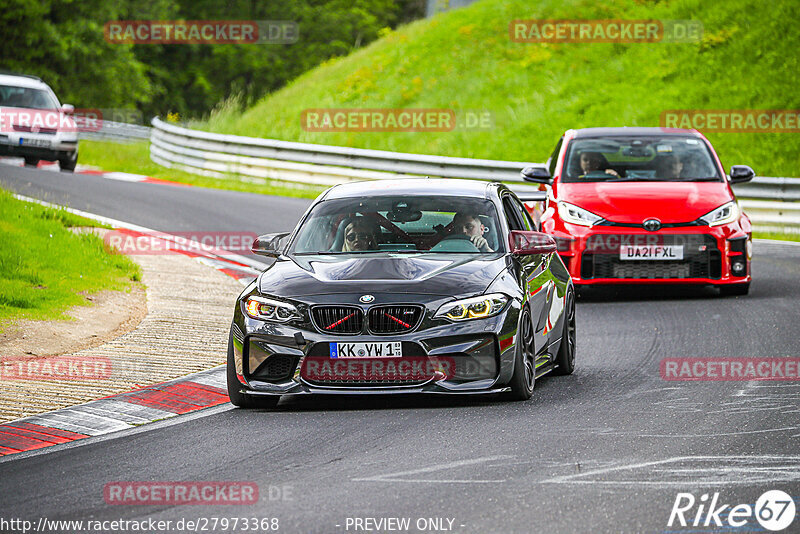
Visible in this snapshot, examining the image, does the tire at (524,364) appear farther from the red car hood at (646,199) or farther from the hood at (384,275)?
the red car hood at (646,199)

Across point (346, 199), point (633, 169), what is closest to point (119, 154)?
point (633, 169)

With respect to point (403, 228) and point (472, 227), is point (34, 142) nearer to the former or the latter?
point (403, 228)

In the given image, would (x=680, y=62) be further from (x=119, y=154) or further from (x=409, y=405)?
(x=409, y=405)

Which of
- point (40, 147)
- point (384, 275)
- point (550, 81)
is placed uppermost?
point (550, 81)

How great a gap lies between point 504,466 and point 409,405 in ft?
6.47

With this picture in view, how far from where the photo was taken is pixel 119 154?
38.6m

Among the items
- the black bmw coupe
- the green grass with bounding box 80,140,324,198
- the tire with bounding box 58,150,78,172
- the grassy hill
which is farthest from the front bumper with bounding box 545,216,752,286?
the tire with bounding box 58,150,78,172

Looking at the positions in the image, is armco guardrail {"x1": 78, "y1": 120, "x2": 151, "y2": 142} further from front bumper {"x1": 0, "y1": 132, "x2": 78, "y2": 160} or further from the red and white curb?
the red and white curb

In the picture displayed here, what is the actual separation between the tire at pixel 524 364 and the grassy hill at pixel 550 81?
17703 mm

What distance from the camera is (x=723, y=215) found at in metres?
14.2

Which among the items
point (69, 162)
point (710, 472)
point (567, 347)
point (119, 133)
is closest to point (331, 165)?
point (69, 162)

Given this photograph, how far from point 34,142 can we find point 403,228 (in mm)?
20143

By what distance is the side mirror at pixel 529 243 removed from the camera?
374 inches

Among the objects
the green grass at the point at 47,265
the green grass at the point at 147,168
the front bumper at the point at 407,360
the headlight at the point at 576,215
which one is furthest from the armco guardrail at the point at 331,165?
the front bumper at the point at 407,360
